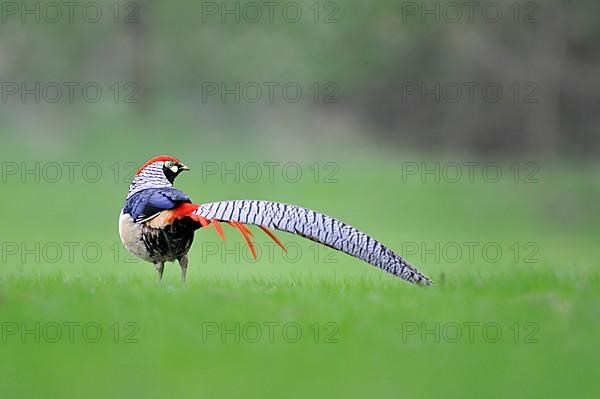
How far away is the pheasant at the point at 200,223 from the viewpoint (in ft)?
19.5

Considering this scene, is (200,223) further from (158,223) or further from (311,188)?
(311,188)

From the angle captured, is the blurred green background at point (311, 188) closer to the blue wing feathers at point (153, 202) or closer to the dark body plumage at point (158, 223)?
the dark body plumage at point (158, 223)

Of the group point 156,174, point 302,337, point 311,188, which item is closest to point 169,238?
point 156,174

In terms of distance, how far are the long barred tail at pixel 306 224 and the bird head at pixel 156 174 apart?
0.90 meters

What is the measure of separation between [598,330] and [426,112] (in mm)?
31354

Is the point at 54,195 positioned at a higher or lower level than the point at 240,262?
higher

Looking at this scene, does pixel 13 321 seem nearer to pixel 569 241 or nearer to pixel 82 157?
pixel 569 241

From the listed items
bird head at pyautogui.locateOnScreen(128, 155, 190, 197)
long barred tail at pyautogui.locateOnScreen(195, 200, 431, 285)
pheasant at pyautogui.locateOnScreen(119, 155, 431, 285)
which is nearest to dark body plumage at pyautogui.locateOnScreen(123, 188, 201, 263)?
pheasant at pyautogui.locateOnScreen(119, 155, 431, 285)

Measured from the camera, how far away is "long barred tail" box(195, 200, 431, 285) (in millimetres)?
5914

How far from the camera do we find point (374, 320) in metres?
4.93

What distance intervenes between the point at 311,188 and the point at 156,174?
17035 millimetres

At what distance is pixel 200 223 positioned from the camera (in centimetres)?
644

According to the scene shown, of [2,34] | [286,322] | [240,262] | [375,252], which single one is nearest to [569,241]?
[240,262]

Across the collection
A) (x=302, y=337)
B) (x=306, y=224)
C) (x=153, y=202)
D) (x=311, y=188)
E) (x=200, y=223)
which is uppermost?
(x=311, y=188)
